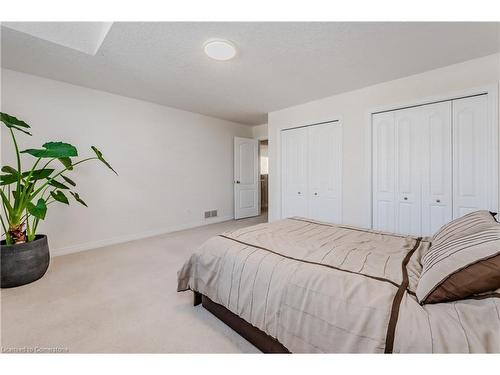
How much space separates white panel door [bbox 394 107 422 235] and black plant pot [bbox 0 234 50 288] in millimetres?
4060

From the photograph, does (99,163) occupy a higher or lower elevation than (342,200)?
higher

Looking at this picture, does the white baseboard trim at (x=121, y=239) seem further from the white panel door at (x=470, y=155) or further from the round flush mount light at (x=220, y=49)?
the white panel door at (x=470, y=155)

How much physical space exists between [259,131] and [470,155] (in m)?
3.91

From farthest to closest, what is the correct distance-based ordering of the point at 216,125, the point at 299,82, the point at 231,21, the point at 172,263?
the point at 216,125
the point at 299,82
the point at 172,263
the point at 231,21

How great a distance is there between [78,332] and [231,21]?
97.5 inches

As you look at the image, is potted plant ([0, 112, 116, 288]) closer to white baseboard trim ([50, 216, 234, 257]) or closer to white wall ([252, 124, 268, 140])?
white baseboard trim ([50, 216, 234, 257])

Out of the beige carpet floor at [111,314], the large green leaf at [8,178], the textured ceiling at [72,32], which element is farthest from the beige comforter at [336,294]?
the textured ceiling at [72,32]

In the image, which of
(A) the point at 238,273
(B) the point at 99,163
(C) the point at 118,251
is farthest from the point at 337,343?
(B) the point at 99,163

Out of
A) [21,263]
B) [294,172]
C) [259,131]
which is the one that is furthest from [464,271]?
[259,131]

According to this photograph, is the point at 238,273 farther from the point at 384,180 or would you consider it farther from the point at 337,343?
the point at 384,180

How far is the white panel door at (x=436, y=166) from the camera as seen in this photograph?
2.51 metres

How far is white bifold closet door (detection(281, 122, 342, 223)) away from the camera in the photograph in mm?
3443

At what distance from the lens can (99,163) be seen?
326 centimetres

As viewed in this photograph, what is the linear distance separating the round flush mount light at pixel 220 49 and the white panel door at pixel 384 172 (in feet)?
6.90
